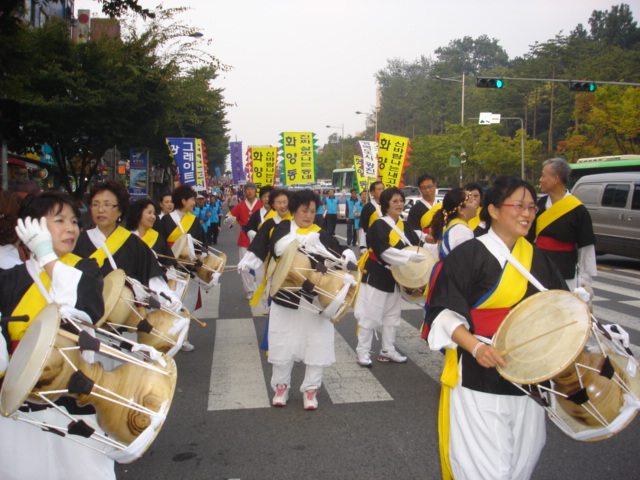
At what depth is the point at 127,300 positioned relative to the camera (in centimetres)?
335

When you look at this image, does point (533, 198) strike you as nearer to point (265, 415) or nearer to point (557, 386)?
point (557, 386)

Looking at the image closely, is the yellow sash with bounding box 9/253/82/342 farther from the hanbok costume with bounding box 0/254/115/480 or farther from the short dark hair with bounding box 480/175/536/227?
the short dark hair with bounding box 480/175/536/227

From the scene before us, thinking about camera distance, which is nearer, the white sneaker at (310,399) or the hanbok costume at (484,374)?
the hanbok costume at (484,374)

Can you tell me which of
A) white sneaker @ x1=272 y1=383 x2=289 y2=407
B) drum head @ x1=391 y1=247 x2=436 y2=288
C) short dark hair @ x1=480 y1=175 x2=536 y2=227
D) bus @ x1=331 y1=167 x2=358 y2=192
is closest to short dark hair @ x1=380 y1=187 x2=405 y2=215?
drum head @ x1=391 y1=247 x2=436 y2=288

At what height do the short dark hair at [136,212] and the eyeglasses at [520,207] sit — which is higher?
the eyeglasses at [520,207]

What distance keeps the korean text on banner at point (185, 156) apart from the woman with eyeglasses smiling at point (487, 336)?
13.6 m

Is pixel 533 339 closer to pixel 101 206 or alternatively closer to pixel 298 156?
pixel 101 206

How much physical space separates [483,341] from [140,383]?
1.53 meters

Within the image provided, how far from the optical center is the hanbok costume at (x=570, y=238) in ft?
15.8

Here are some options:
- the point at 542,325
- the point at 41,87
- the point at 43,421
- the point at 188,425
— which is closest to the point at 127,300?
the point at 43,421

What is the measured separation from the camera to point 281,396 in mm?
4801

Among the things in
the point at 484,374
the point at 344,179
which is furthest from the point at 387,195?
the point at 344,179

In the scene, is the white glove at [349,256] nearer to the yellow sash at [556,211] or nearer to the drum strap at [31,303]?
the yellow sash at [556,211]

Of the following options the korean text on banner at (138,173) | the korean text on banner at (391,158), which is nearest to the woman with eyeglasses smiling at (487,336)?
the korean text on banner at (391,158)
